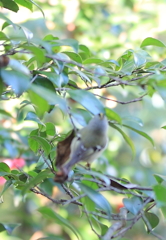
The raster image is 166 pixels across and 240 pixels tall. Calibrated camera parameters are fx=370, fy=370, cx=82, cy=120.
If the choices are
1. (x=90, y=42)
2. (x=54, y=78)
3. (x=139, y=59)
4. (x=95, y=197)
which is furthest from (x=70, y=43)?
(x=90, y=42)

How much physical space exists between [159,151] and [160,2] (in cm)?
121

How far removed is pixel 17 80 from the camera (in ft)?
1.62

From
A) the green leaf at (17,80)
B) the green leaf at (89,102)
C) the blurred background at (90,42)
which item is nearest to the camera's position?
the green leaf at (17,80)

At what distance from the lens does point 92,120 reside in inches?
23.2

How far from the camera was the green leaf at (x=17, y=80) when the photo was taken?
49cm

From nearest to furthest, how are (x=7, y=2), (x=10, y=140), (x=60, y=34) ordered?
(x=7, y=2), (x=10, y=140), (x=60, y=34)

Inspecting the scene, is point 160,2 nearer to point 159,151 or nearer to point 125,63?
point 159,151

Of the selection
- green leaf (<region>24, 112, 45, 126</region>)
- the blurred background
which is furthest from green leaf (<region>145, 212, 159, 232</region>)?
the blurred background

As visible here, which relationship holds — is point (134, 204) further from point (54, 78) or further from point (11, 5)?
point (11, 5)

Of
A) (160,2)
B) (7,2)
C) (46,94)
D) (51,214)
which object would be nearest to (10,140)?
(7,2)

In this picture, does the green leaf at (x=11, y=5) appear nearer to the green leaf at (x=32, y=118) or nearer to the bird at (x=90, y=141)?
the green leaf at (x=32, y=118)

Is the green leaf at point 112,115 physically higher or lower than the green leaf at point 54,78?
lower

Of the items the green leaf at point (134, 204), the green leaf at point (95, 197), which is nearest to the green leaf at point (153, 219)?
the green leaf at point (134, 204)

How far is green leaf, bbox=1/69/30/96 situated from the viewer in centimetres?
49
